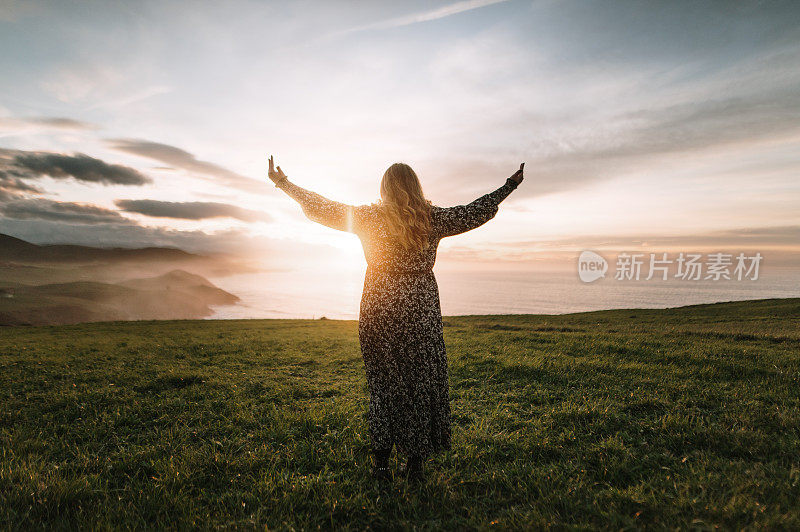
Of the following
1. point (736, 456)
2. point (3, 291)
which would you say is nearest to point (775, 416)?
point (736, 456)

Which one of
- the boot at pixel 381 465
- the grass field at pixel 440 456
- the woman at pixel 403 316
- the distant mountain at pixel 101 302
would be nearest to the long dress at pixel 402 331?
the woman at pixel 403 316

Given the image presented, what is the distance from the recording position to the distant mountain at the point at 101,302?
342ft

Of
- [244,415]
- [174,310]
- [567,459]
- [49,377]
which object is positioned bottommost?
[174,310]

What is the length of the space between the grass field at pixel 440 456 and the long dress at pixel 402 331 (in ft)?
2.18

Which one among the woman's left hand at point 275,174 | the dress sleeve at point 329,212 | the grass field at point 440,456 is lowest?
the grass field at point 440,456

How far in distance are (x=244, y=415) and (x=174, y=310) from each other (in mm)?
170111

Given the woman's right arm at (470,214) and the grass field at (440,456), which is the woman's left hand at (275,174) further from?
the grass field at (440,456)

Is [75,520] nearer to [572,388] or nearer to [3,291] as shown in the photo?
[572,388]

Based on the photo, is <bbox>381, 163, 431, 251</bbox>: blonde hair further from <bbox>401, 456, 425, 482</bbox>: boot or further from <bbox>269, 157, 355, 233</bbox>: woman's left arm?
<bbox>401, 456, 425, 482</bbox>: boot

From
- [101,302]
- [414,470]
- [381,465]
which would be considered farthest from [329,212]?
[101,302]

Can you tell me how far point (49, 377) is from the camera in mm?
9484

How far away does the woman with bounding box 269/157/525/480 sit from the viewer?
409 cm

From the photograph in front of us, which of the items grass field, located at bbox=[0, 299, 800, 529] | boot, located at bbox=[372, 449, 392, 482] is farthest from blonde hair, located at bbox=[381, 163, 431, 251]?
grass field, located at bbox=[0, 299, 800, 529]

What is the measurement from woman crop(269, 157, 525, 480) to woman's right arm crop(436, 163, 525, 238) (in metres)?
0.01
